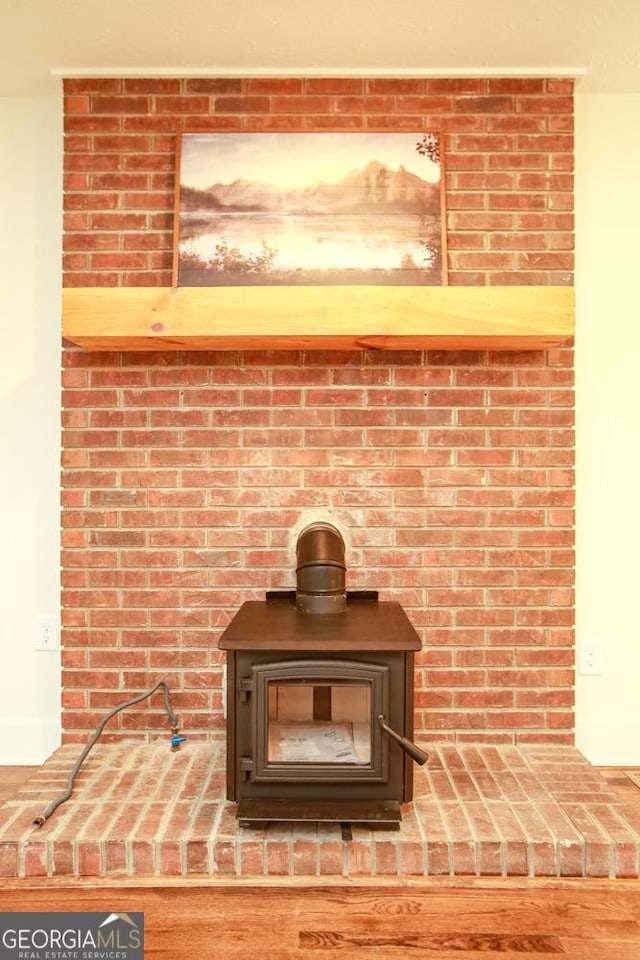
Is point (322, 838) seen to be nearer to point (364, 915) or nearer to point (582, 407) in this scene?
point (364, 915)

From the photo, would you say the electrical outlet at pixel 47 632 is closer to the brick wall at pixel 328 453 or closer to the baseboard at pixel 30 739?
the brick wall at pixel 328 453

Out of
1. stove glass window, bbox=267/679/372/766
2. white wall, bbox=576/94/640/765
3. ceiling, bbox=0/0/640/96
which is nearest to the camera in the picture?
stove glass window, bbox=267/679/372/766

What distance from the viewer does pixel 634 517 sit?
2.60 m

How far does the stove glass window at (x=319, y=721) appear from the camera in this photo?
194 centimetres

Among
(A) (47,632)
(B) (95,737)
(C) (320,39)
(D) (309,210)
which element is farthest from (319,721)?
(C) (320,39)

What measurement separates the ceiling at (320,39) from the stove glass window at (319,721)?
201 cm

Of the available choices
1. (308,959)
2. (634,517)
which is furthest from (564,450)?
(308,959)

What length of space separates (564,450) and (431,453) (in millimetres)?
472

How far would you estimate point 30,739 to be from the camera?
2.59 meters

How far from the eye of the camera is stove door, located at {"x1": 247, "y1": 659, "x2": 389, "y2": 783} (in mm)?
1897

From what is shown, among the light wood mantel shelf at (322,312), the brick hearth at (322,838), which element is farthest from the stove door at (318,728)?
the light wood mantel shelf at (322,312)

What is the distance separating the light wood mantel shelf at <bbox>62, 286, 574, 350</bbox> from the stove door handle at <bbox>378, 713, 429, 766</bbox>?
1.17 m

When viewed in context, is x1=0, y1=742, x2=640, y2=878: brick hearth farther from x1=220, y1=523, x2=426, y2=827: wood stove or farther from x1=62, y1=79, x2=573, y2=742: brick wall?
x1=62, y1=79, x2=573, y2=742: brick wall

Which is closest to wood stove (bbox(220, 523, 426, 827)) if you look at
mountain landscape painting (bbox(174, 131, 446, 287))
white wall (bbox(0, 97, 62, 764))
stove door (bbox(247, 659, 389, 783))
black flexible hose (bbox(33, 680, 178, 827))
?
stove door (bbox(247, 659, 389, 783))
